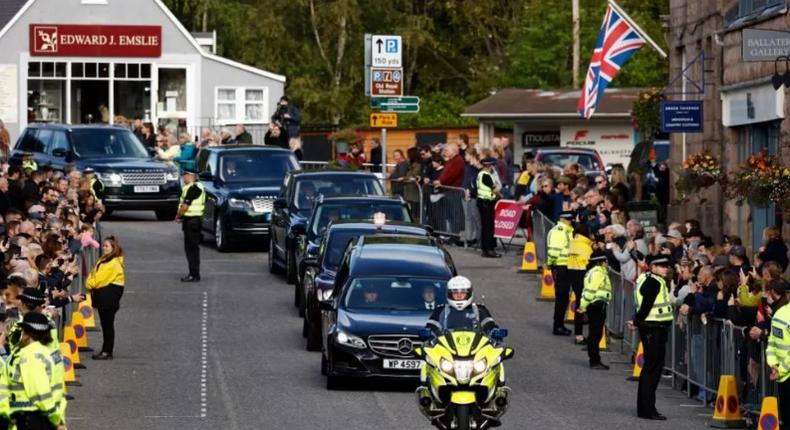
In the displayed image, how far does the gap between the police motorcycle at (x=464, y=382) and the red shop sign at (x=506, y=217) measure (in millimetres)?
18521

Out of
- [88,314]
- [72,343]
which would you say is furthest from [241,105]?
[72,343]

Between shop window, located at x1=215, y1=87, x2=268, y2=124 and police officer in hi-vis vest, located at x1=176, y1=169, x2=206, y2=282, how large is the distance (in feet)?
95.4

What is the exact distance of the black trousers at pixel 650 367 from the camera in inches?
819

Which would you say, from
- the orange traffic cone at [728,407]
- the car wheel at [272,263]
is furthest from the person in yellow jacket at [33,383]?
the car wheel at [272,263]

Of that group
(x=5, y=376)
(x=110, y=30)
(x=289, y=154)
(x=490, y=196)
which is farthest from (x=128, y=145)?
(x=5, y=376)

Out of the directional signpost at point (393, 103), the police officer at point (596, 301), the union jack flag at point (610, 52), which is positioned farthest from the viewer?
the union jack flag at point (610, 52)

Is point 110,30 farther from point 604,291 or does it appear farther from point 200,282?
point 604,291

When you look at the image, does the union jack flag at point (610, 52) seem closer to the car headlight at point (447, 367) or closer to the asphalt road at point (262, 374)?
the asphalt road at point (262, 374)

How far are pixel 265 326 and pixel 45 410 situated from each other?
1255 cm

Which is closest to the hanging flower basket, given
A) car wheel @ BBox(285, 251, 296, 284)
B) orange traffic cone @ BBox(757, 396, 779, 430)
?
car wheel @ BBox(285, 251, 296, 284)

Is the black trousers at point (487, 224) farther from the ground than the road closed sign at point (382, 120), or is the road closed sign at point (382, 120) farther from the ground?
the road closed sign at point (382, 120)

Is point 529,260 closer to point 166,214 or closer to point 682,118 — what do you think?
point 682,118

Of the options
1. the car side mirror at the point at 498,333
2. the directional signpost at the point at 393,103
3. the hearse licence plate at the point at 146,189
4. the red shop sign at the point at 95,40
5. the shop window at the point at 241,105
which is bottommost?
the car side mirror at the point at 498,333

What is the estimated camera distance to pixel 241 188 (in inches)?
1416
